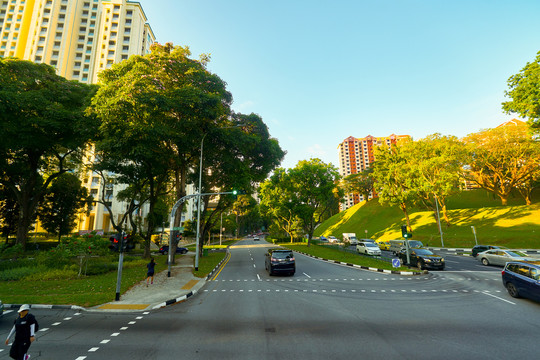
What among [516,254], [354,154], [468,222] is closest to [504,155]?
[468,222]

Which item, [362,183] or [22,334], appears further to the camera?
[362,183]

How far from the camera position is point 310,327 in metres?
6.96

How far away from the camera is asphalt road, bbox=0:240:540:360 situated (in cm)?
549

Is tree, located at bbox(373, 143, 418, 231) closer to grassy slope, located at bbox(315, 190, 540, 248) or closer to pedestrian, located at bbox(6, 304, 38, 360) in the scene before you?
grassy slope, located at bbox(315, 190, 540, 248)

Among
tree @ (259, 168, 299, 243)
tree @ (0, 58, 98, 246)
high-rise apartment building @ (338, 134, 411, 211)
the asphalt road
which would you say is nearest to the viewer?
the asphalt road

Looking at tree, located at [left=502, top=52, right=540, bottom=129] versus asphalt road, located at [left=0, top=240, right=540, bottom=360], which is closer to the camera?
asphalt road, located at [left=0, top=240, right=540, bottom=360]

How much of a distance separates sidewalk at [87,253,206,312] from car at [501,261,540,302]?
13.7 meters

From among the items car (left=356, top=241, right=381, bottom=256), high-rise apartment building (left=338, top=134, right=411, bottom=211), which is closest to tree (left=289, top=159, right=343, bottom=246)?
car (left=356, top=241, right=381, bottom=256)

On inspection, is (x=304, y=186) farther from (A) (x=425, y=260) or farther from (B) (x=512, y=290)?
(B) (x=512, y=290)

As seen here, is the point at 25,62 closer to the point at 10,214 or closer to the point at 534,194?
the point at 10,214

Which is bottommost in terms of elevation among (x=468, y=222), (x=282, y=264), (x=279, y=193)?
(x=282, y=264)

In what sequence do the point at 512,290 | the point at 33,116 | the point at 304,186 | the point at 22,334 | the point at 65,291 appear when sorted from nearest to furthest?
the point at 22,334 < the point at 512,290 < the point at 65,291 < the point at 33,116 < the point at 304,186

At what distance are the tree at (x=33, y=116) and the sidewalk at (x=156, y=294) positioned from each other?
14879 millimetres

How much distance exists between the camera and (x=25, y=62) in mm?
22234
